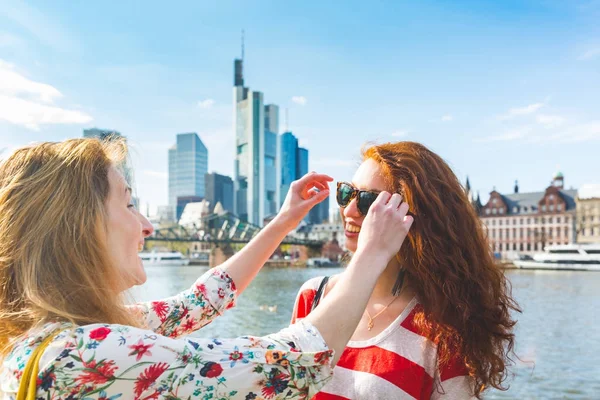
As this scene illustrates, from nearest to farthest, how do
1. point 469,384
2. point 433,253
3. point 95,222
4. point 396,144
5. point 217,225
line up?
point 95,222 < point 469,384 < point 433,253 < point 396,144 < point 217,225

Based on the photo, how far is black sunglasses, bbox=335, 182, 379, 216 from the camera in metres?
2.79

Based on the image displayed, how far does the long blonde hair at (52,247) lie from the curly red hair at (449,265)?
4.75ft

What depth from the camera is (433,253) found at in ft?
8.99

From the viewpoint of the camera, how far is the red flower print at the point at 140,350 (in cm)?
154

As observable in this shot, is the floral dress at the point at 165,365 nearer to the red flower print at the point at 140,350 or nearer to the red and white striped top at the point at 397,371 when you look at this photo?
the red flower print at the point at 140,350

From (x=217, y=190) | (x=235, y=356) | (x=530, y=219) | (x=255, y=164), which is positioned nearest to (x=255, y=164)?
(x=255, y=164)

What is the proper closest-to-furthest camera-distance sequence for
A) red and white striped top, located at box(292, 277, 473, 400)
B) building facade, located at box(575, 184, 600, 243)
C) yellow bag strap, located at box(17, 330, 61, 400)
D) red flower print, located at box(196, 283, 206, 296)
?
yellow bag strap, located at box(17, 330, 61, 400) < red and white striped top, located at box(292, 277, 473, 400) < red flower print, located at box(196, 283, 206, 296) < building facade, located at box(575, 184, 600, 243)

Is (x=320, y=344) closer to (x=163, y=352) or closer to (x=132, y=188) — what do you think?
(x=163, y=352)

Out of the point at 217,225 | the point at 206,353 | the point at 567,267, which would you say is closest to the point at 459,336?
the point at 206,353

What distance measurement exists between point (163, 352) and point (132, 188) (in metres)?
0.84

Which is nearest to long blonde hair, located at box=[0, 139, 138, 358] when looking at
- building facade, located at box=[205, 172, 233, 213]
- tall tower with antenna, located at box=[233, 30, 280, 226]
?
tall tower with antenna, located at box=[233, 30, 280, 226]

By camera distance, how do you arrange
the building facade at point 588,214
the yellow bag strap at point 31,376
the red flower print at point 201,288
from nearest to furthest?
the yellow bag strap at point 31,376 → the red flower print at point 201,288 → the building facade at point 588,214

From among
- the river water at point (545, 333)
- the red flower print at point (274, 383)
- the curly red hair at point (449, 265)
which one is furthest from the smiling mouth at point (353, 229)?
the red flower print at point (274, 383)

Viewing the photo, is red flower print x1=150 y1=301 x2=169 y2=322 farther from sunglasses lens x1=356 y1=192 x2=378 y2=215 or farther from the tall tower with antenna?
the tall tower with antenna
